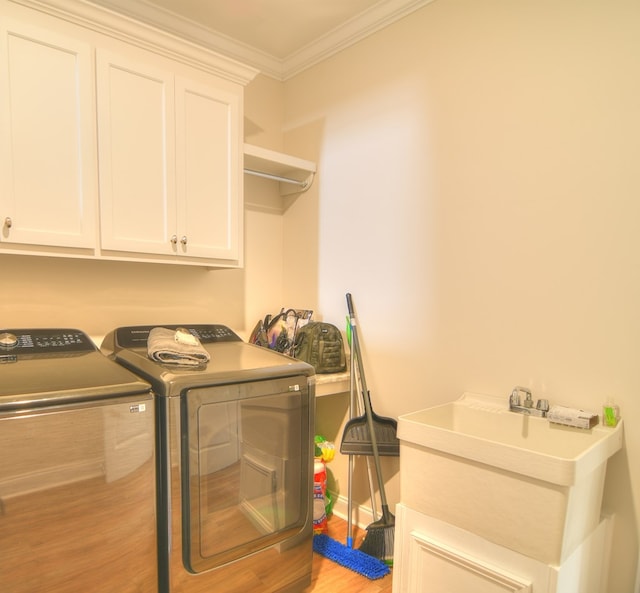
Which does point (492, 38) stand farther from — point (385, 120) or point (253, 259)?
point (253, 259)

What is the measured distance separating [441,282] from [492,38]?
103 centimetres

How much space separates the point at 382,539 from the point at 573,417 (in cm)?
105

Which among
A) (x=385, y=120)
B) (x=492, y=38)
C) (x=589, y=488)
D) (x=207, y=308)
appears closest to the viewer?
(x=589, y=488)

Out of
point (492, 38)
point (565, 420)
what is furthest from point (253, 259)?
point (565, 420)

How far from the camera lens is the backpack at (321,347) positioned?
86.0 inches

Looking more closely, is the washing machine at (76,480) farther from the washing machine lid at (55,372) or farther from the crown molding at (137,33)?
the crown molding at (137,33)

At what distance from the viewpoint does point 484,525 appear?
132 centimetres

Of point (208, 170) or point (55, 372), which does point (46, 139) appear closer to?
point (208, 170)

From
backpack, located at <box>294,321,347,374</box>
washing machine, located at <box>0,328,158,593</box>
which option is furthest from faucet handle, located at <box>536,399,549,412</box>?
washing machine, located at <box>0,328,158,593</box>

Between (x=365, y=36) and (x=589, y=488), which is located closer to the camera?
(x=589, y=488)

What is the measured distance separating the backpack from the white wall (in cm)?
15

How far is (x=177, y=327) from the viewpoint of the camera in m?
2.09

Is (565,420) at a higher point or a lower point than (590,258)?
lower

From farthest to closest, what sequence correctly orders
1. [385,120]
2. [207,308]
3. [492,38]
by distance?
1. [207,308]
2. [385,120]
3. [492,38]
